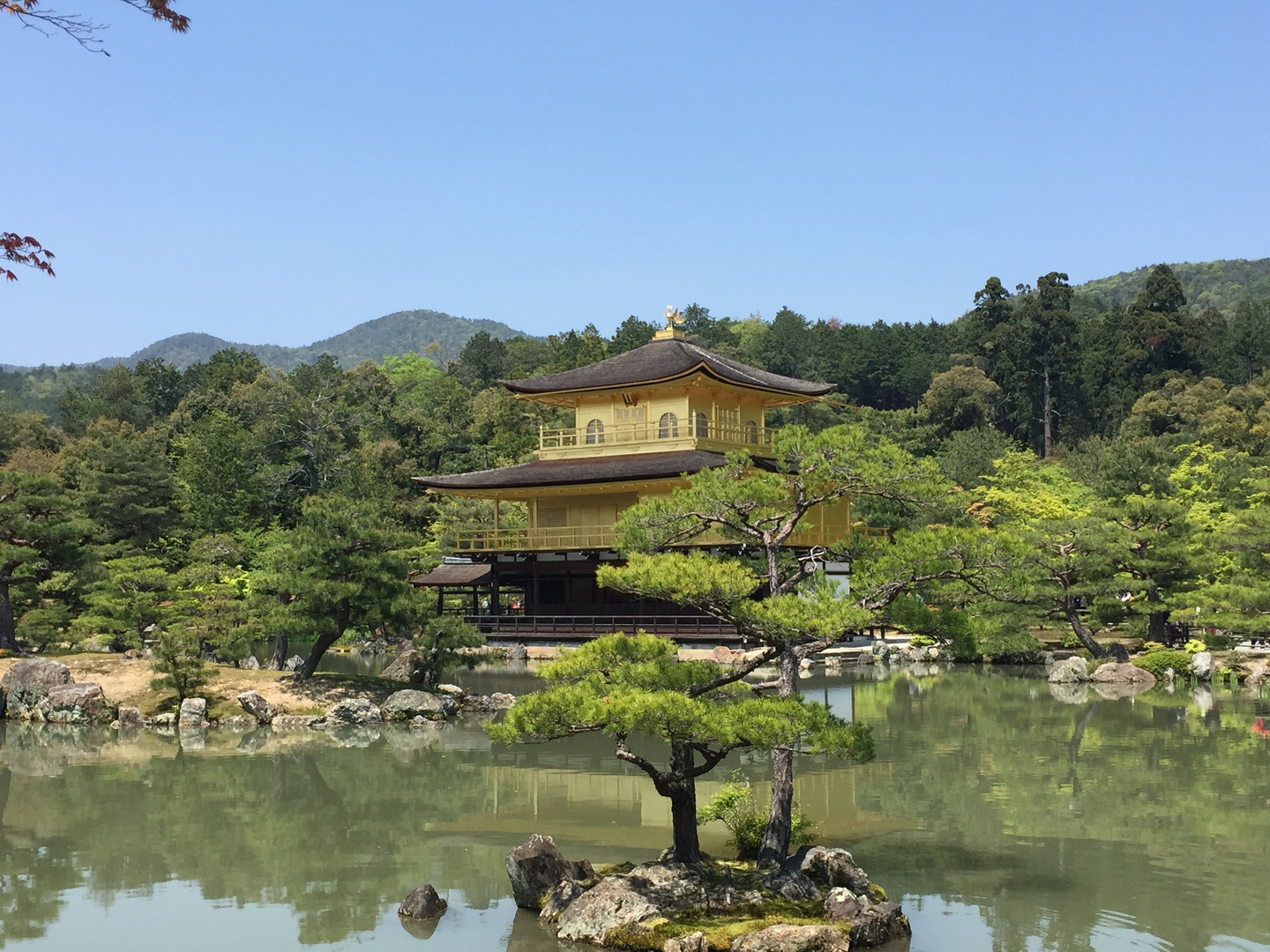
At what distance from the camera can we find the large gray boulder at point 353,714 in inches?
747

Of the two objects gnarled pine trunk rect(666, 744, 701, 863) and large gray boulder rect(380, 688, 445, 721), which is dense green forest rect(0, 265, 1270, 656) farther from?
gnarled pine trunk rect(666, 744, 701, 863)

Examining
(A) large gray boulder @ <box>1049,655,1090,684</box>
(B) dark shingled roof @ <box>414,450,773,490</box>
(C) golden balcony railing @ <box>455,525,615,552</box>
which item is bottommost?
(A) large gray boulder @ <box>1049,655,1090,684</box>

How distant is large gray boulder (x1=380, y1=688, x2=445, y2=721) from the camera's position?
1916cm

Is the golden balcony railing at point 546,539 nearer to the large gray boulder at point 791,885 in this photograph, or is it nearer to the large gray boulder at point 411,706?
the large gray boulder at point 411,706

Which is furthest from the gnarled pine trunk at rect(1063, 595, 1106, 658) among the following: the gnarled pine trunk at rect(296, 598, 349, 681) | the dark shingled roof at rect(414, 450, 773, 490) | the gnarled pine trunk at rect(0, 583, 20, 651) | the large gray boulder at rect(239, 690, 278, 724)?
the gnarled pine trunk at rect(0, 583, 20, 651)

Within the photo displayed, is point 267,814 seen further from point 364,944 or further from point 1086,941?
point 1086,941

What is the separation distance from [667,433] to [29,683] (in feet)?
52.2

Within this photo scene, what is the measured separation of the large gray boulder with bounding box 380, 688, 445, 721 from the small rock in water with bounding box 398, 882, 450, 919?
398 inches

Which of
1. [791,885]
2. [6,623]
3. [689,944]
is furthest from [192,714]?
[689,944]

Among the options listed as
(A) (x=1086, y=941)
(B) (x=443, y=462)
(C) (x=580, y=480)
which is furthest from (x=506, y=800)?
(B) (x=443, y=462)

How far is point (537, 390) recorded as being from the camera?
1275 inches

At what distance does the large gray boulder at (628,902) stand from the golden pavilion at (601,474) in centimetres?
1948

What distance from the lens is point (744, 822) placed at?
10.1 metres

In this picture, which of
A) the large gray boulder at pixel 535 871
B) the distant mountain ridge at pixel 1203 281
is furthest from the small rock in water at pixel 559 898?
the distant mountain ridge at pixel 1203 281
